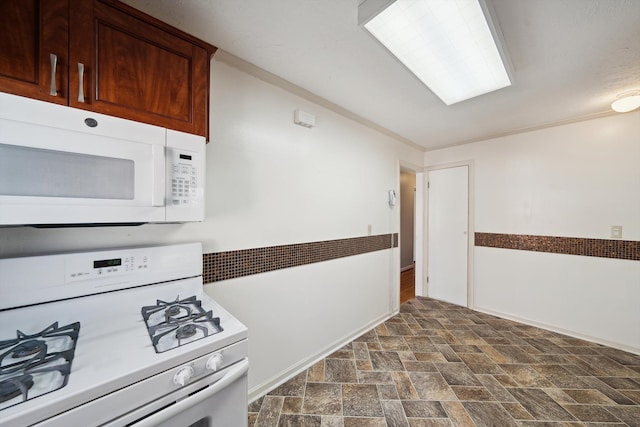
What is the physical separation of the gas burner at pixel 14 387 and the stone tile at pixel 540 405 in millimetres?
2650

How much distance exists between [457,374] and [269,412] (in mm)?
1586

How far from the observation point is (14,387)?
0.65 metres

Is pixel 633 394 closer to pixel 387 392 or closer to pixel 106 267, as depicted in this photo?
pixel 387 392

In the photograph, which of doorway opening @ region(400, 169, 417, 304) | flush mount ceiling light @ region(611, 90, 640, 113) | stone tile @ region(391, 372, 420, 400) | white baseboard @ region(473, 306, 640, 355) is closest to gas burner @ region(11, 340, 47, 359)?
stone tile @ region(391, 372, 420, 400)

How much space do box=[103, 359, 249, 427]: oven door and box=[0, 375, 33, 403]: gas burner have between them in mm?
241

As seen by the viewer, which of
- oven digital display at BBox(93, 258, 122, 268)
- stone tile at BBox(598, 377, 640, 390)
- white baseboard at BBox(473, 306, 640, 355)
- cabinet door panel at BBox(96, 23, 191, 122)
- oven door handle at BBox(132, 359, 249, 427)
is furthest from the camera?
white baseboard at BBox(473, 306, 640, 355)

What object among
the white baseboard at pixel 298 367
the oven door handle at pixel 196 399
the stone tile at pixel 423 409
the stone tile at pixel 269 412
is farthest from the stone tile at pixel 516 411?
the oven door handle at pixel 196 399

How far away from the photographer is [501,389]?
1.86m

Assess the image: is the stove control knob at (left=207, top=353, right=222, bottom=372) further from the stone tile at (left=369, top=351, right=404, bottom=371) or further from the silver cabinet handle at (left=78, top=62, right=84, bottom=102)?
the stone tile at (left=369, top=351, right=404, bottom=371)

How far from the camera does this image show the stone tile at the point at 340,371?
1.96m

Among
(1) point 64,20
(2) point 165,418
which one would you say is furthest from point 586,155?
(1) point 64,20

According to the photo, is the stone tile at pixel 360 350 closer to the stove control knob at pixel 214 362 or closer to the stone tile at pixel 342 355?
the stone tile at pixel 342 355

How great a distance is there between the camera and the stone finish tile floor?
1.61 metres

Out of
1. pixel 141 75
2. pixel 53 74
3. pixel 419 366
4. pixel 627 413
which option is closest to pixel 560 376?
pixel 627 413
